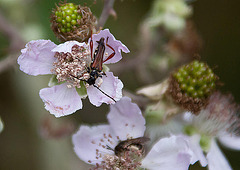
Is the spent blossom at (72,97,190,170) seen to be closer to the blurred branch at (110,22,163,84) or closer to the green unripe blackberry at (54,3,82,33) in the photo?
the green unripe blackberry at (54,3,82,33)

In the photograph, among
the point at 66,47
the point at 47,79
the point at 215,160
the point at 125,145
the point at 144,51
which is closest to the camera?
the point at 66,47

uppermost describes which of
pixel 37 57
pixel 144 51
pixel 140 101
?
pixel 144 51

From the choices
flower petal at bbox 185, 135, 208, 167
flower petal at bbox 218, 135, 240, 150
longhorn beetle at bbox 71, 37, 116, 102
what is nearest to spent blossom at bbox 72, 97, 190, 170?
flower petal at bbox 185, 135, 208, 167

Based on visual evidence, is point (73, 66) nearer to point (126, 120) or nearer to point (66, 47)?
point (66, 47)

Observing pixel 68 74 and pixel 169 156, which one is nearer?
pixel 68 74

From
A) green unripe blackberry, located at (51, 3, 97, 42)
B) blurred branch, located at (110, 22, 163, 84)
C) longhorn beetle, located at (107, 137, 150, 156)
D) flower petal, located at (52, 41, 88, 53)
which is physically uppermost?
blurred branch, located at (110, 22, 163, 84)

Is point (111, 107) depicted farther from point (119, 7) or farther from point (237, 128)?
point (119, 7)

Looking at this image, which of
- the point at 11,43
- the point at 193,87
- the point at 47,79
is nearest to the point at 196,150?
the point at 193,87
